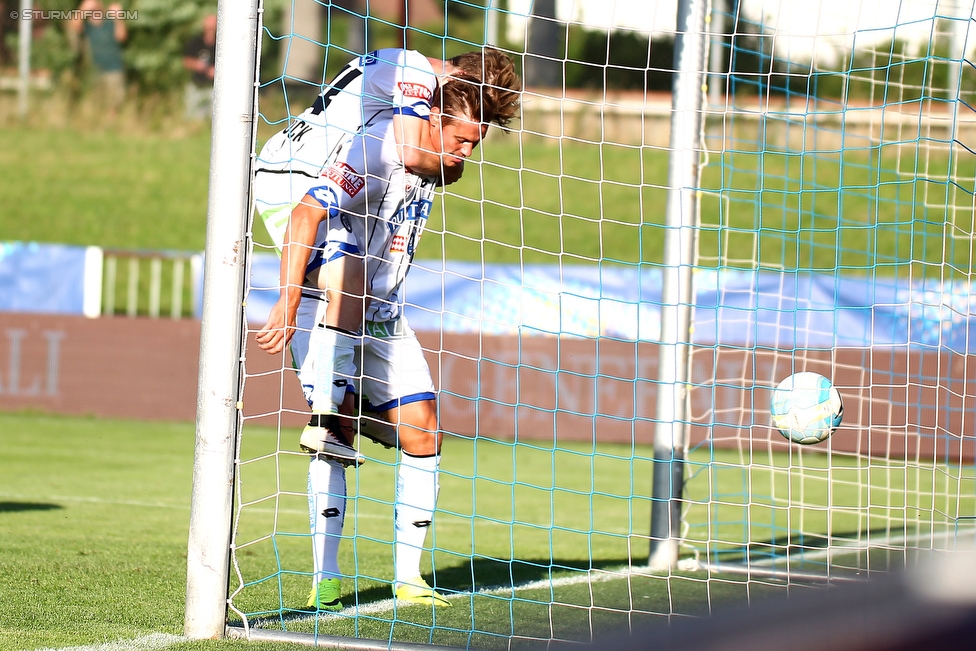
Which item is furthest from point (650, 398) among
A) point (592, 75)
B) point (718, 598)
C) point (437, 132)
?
point (592, 75)

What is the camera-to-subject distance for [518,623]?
3547mm

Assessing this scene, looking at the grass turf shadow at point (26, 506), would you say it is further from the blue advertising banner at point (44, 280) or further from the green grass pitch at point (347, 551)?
the blue advertising banner at point (44, 280)

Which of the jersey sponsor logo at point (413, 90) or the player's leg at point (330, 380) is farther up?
the jersey sponsor logo at point (413, 90)

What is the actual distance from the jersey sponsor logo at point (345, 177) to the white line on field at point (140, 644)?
1503mm

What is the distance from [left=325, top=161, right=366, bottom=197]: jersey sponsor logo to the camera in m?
3.65

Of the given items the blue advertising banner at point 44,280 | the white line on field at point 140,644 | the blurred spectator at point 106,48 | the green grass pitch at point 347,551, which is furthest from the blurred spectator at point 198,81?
the white line on field at point 140,644

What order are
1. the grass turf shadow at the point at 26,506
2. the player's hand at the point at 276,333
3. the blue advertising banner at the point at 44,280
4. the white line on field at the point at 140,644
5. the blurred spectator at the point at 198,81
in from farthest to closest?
the blurred spectator at the point at 198,81 < the blue advertising banner at the point at 44,280 < the grass turf shadow at the point at 26,506 < the player's hand at the point at 276,333 < the white line on field at the point at 140,644

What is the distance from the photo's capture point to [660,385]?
16.6ft

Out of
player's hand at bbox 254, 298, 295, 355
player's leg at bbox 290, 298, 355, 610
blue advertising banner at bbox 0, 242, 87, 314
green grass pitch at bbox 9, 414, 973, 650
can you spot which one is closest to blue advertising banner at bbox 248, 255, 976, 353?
blue advertising banner at bbox 0, 242, 87, 314

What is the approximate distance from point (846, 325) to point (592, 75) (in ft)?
51.0

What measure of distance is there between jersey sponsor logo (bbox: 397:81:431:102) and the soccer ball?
1.83m

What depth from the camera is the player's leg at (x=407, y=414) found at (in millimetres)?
3930

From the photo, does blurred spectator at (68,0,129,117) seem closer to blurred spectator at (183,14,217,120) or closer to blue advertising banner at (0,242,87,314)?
blurred spectator at (183,14,217,120)

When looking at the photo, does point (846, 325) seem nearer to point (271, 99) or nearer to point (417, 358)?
point (417, 358)
